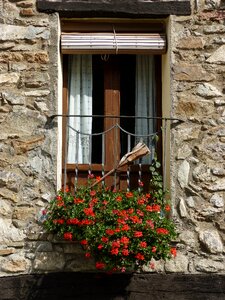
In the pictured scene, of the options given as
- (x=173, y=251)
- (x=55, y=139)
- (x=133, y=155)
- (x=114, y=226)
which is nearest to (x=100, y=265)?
(x=114, y=226)

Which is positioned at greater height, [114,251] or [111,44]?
[111,44]

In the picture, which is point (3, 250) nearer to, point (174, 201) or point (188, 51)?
point (174, 201)

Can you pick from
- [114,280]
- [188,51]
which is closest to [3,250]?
[114,280]

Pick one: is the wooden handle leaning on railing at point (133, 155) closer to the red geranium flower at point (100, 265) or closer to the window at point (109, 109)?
the window at point (109, 109)

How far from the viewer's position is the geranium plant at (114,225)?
4176 millimetres

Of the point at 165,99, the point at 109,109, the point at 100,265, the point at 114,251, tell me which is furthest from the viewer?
the point at 109,109

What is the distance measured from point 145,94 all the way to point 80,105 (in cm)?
63

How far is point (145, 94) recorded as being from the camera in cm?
514

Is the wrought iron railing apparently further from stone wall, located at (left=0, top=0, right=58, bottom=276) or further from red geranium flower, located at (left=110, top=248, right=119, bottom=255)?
red geranium flower, located at (left=110, top=248, right=119, bottom=255)

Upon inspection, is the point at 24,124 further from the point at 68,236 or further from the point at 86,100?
the point at 68,236

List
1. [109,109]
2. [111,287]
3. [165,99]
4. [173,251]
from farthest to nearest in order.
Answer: [109,109], [165,99], [111,287], [173,251]

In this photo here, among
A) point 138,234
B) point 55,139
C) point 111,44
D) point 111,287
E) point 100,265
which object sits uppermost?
point 111,44

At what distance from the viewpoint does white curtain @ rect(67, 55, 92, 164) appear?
16.4 ft

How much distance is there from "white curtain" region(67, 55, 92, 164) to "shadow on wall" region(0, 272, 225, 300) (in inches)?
43.6
